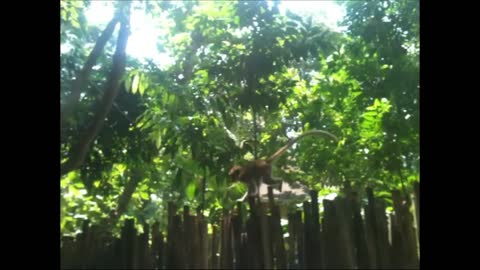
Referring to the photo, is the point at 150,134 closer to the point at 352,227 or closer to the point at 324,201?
the point at 324,201

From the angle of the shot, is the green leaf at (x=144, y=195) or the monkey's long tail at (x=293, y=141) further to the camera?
the green leaf at (x=144, y=195)

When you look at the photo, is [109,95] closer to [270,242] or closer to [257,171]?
[257,171]

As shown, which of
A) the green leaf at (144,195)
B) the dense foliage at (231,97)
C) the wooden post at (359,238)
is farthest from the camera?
the green leaf at (144,195)

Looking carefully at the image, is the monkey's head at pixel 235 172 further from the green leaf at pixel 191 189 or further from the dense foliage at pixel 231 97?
the green leaf at pixel 191 189

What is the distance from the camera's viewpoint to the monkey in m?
1.87

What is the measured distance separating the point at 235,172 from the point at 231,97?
0.28 meters

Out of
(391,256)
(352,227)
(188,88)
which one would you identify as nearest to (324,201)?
(352,227)

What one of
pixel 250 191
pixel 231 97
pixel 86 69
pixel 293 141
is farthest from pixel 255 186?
pixel 86 69

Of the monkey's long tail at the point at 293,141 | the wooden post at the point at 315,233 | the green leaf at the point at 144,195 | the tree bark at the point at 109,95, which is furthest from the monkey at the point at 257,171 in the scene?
the tree bark at the point at 109,95

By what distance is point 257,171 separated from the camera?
1904mm

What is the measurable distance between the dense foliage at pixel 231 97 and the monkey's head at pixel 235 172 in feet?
0.12

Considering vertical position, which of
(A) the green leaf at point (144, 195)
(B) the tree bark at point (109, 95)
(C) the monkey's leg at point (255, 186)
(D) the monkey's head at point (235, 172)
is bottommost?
(A) the green leaf at point (144, 195)

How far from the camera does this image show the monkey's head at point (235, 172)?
1867 millimetres

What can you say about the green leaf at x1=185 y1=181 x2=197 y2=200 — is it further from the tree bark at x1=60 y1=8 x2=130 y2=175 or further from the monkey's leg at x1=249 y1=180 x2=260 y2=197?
the tree bark at x1=60 y1=8 x2=130 y2=175
